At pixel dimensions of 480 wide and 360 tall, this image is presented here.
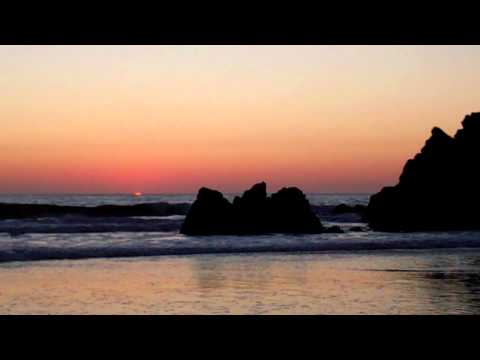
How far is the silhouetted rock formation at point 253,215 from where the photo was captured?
2058 cm

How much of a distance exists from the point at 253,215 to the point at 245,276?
11703 millimetres

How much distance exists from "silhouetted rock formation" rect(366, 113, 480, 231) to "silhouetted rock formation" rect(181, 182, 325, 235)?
3086 millimetres

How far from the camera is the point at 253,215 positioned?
70.2 ft

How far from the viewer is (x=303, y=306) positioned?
6.99m

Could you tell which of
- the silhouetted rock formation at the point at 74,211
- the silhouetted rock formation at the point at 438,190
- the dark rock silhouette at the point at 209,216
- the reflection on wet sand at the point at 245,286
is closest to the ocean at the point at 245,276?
the reflection on wet sand at the point at 245,286

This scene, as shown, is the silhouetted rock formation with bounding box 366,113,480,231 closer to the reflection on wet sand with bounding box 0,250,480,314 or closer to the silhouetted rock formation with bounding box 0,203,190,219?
the reflection on wet sand with bounding box 0,250,480,314

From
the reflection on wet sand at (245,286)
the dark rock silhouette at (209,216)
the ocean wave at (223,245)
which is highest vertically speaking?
the dark rock silhouette at (209,216)

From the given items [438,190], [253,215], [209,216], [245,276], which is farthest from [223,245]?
[438,190]

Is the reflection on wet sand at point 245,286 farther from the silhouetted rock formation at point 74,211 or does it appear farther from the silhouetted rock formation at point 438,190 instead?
the silhouetted rock formation at point 74,211

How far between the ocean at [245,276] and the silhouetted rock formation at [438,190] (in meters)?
5.25
